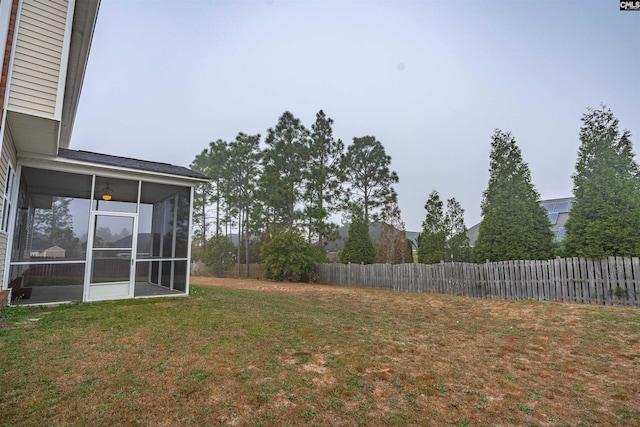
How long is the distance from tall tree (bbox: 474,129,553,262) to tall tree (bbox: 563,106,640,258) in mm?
1239

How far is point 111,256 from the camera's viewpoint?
7.58 meters

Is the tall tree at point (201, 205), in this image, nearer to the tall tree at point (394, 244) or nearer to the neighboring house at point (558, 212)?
the tall tree at point (394, 244)

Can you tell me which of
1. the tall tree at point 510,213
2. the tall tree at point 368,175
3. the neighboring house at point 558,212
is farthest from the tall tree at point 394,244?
the neighboring house at point 558,212

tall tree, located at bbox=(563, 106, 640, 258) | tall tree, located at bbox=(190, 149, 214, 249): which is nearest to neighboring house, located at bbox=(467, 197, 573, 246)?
tall tree, located at bbox=(563, 106, 640, 258)

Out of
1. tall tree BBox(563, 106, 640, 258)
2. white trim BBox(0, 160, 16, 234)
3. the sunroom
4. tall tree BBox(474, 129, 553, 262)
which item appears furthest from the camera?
tall tree BBox(474, 129, 553, 262)

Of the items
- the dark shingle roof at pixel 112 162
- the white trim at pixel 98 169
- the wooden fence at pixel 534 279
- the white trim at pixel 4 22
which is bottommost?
the wooden fence at pixel 534 279

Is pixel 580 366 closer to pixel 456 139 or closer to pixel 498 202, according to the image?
pixel 498 202

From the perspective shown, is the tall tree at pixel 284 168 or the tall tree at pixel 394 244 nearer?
the tall tree at pixel 394 244

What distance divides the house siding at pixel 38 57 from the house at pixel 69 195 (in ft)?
0.04

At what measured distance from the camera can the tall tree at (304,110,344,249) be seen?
Result: 2072cm

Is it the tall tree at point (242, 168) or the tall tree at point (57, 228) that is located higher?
the tall tree at point (242, 168)

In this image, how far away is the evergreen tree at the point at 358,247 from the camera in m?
16.4

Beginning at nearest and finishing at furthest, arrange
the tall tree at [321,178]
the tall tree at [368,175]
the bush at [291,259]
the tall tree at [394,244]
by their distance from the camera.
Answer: the bush at [291,259]
the tall tree at [394,244]
the tall tree at [321,178]
the tall tree at [368,175]

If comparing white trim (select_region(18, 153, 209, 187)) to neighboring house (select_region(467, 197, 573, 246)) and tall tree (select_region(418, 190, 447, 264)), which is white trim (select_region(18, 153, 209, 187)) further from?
neighboring house (select_region(467, 197, 573, 246))
